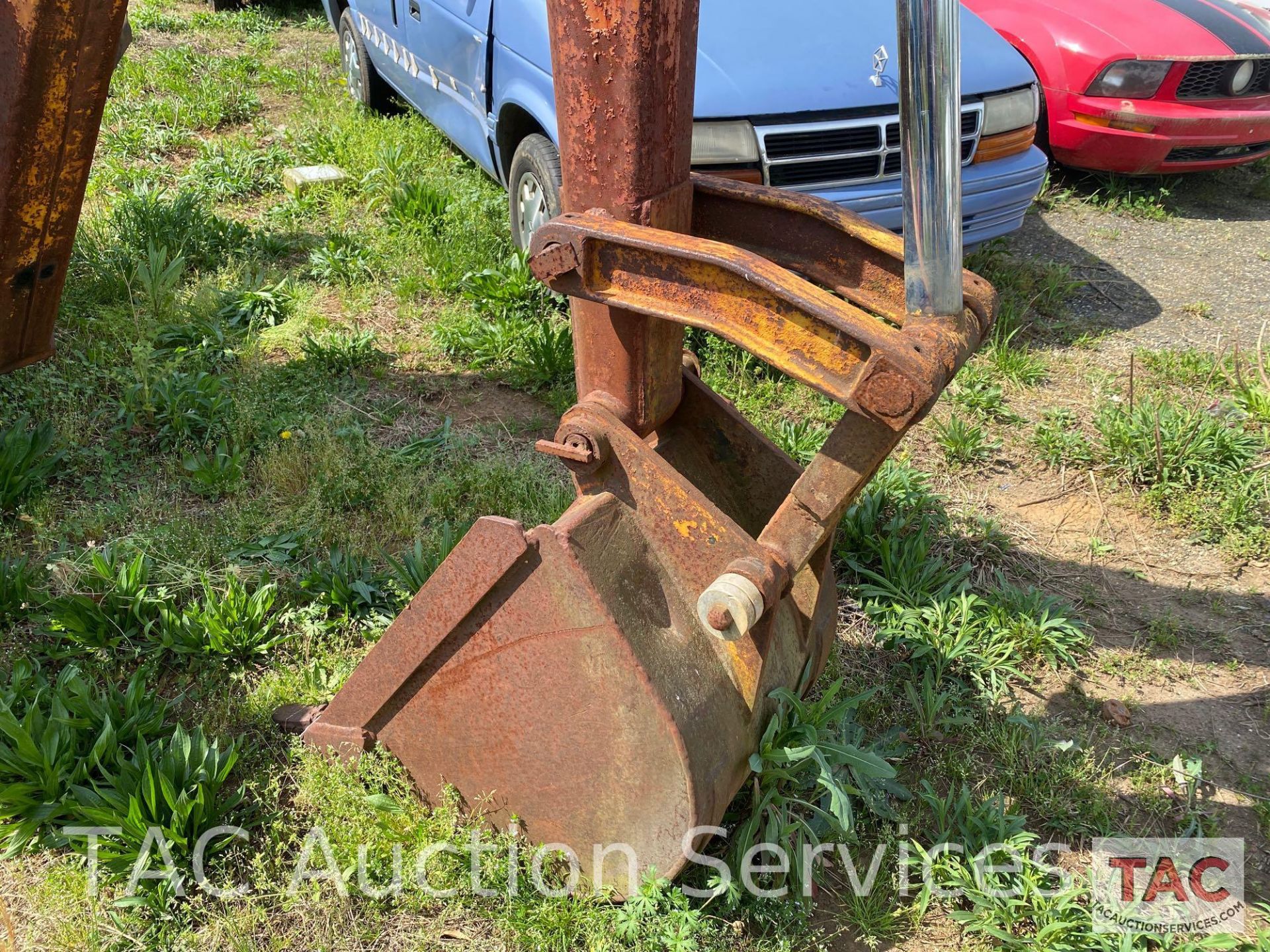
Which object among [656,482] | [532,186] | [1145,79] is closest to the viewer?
[656,482]

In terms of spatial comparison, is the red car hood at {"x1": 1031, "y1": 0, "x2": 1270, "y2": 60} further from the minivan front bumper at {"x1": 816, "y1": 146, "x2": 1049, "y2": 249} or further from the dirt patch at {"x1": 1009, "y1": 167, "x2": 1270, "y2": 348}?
the minivan front bumper at {"x1": 816, "y1": 146, "x2": 1049, "y2": 249}

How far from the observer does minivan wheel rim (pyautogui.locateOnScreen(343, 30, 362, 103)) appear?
7.04m

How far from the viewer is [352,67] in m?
7.23

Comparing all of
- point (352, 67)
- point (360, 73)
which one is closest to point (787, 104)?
point (360, 73)

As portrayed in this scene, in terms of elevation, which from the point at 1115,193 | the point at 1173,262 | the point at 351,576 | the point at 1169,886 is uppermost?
the point at 1115,193

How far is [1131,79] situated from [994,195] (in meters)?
1.92

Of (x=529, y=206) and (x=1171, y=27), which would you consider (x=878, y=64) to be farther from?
(x=1171, y=27)

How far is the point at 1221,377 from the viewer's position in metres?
4.54

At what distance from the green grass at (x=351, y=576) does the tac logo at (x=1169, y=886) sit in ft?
0.23

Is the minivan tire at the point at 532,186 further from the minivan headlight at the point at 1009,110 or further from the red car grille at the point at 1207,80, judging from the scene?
the red car grille at the point at 1207,80

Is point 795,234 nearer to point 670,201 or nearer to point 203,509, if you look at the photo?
point 670,201

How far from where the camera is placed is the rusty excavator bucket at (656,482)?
1.61 metres

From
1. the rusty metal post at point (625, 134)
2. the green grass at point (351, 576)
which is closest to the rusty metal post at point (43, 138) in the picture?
the green grass at point (351, 576)

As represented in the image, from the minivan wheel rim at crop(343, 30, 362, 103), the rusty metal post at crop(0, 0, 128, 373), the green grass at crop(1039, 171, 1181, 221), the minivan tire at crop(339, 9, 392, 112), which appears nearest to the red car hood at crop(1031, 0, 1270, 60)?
the green grass at crop(1039, 171, 1181, 221)
